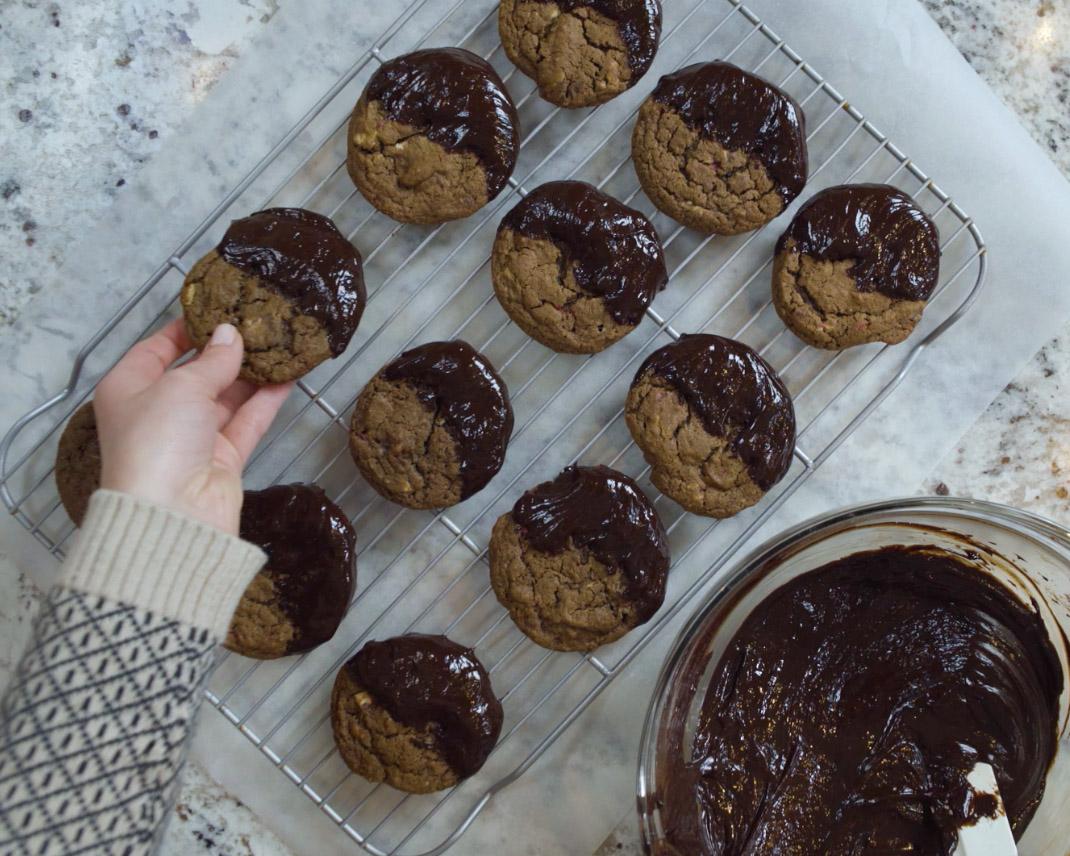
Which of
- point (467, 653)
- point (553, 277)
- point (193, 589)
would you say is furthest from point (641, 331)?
point (193, 589)

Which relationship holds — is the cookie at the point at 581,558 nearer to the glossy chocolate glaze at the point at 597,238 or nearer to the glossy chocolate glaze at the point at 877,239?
the glossy chocolate glaze at the point at 597,238

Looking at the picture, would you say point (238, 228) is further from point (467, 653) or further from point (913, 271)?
point (913, 271)

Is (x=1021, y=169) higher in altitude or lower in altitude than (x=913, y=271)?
higher

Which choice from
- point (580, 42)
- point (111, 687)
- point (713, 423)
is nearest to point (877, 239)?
point (713, 423)

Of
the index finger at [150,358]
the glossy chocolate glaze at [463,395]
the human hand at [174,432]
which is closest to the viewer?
the human hand at [174,432]

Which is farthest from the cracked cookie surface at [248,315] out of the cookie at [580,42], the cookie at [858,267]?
the cookie at [858,267]

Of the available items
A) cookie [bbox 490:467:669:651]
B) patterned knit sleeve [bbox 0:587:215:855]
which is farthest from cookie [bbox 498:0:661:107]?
patterned knit sleeve [bbox 0:587:215:855]
